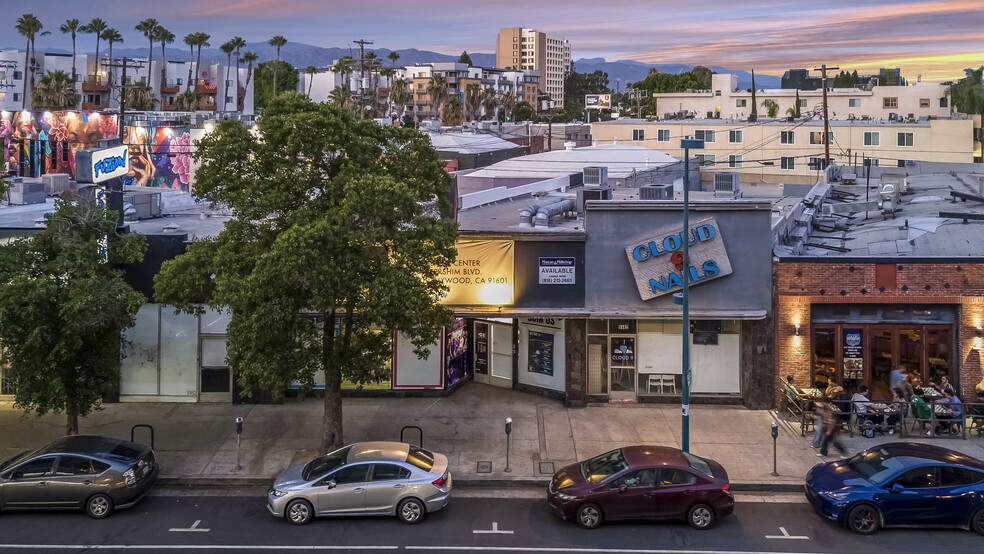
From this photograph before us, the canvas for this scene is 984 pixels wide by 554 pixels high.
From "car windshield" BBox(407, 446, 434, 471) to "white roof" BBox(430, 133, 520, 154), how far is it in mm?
46383

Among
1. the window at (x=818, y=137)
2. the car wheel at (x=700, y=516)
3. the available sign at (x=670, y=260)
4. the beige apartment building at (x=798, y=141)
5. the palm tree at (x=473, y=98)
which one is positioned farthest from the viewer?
the palm tree at (x=473, y=98)

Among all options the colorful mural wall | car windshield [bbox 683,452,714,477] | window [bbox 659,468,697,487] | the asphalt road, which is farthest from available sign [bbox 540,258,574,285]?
the colorful mural wall

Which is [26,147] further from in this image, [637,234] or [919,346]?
[919,346]

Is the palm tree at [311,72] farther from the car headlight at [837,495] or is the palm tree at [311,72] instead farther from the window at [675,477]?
the car headlight at [837,495]

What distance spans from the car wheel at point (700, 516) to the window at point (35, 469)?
13.0 metres

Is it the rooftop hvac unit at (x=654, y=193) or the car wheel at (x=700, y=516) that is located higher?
the rooftop hvac unit at (x=654, y=193)

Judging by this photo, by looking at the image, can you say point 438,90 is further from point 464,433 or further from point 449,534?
point 449,534

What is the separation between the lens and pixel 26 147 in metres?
77.8

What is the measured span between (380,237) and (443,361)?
8489mm

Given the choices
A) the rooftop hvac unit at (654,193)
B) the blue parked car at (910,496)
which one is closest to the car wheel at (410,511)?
the blue parked car at (910,496)

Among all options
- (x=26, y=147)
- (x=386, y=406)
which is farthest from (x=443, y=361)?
(x=26, y=147)

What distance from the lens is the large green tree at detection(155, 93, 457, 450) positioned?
1939cm

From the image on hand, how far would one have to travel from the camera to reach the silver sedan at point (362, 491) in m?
18.0

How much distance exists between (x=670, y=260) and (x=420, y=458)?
33.4 ft
